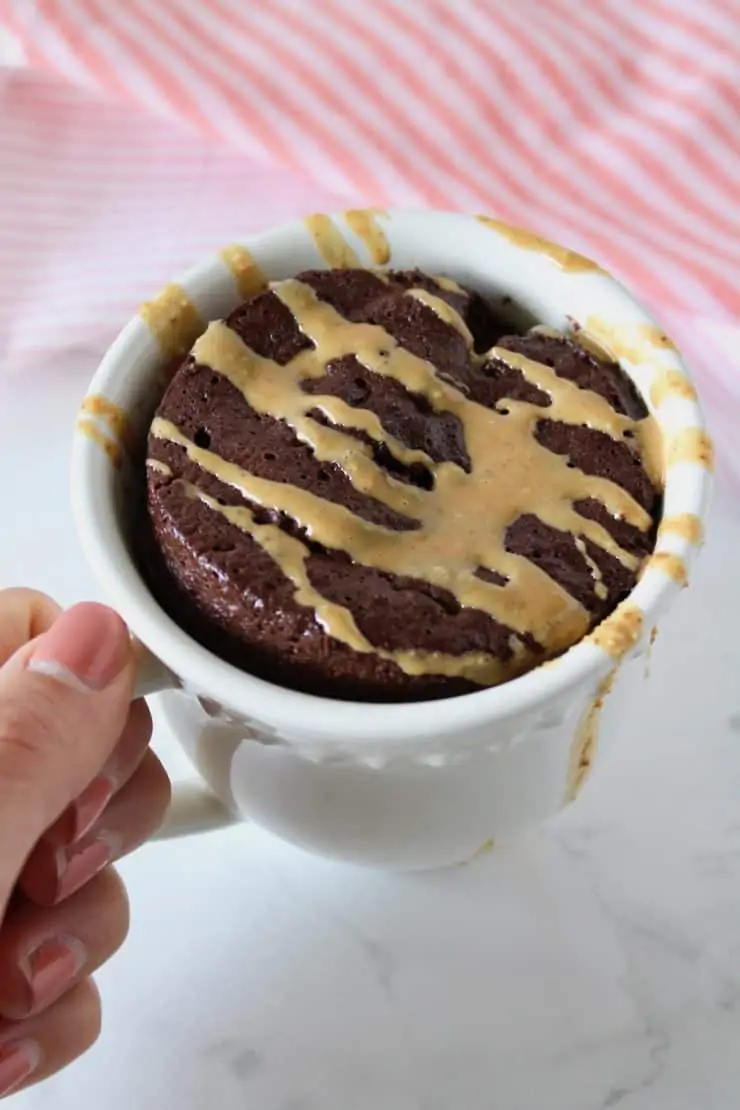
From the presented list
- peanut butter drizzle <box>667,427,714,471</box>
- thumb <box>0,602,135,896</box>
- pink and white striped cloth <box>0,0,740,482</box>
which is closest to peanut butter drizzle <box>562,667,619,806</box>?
peanut butter drizzle <box>667,427,714,471</box>

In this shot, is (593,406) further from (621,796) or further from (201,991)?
(201,991)

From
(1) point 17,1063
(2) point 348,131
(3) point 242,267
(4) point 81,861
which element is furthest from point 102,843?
(2) point 348,131

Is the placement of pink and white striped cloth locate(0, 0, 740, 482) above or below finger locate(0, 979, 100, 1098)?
above

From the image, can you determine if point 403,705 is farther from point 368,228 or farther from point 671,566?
point 368,228

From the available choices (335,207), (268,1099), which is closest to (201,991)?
(268,1099)

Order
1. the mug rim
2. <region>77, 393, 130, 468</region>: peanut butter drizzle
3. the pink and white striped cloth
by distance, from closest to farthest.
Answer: the mug rim, <region>77, 393, 130, 468</region>: peanut butter drizzle, the pink and white striped cloth

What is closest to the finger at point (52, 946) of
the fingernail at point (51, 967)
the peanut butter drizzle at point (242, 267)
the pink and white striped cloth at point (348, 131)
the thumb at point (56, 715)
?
the fingernail at point (51, 967)

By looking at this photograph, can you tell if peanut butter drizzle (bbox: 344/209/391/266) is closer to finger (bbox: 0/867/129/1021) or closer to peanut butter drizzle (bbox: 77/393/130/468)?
peanut butter drizzle (bbox: 77/393/130/468)
